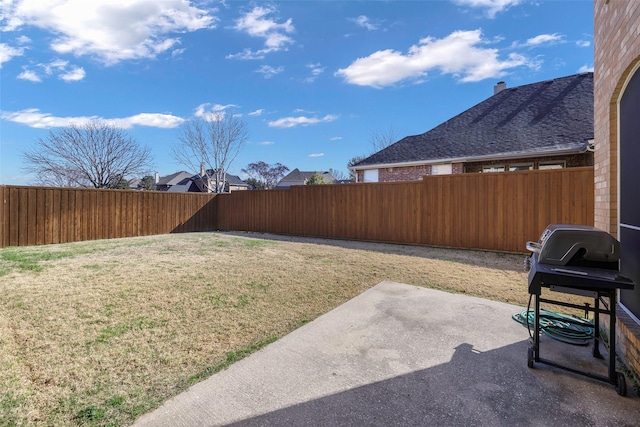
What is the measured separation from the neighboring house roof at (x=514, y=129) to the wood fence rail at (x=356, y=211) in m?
2.85

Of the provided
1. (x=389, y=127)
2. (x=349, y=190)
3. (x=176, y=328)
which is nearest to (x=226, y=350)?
(x=176, y=328)

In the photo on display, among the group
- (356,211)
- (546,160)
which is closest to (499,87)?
(546,160)

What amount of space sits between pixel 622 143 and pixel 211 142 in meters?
23.5

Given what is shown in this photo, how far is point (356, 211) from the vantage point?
9320mm

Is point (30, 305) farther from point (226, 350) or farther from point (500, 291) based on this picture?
point (500, 291)

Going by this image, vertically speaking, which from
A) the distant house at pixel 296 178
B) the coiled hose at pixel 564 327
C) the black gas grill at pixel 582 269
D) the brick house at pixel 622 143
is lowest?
the coiled hose at pixel 564 327

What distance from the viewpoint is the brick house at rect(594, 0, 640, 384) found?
2191 mm

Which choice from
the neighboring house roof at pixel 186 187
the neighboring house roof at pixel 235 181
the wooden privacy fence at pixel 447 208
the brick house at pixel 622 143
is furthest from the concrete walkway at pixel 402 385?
the neighboring house roof at pixel 235 181

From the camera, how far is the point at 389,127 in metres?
26.5

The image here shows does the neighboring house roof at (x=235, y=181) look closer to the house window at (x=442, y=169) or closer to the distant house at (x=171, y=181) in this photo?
the distant house at (x=171, y=181)

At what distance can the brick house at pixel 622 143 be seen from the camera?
7.19 feet

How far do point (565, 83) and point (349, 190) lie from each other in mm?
9661

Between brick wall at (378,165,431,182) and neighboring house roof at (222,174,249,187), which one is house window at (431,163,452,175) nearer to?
brick wall at (378,165,431,182)

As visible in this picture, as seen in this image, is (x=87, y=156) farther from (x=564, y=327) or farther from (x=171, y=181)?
(x=564, y=327)
